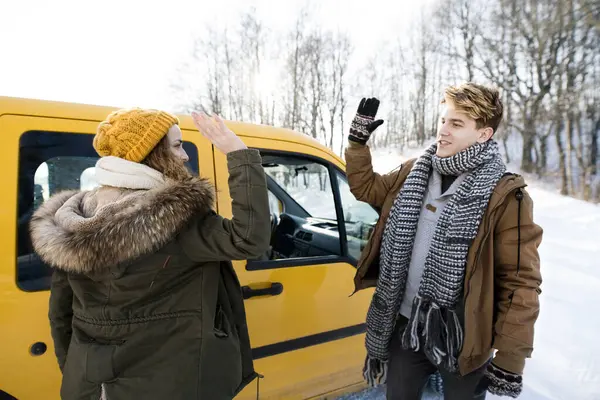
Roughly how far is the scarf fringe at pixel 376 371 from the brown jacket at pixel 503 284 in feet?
1.57

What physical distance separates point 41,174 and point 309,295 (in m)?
1.47

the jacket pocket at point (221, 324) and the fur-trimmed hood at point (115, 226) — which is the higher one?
the fur-trimmed hood at point (115, 226)

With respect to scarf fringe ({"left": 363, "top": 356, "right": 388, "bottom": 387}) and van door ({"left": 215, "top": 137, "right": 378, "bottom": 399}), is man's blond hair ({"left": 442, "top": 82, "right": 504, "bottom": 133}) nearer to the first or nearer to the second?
van door ({"left": 215, "top": 137, "right": 378, "bottom": 399})

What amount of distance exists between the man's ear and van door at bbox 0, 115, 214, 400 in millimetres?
1773

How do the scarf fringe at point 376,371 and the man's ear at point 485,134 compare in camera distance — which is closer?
the man's ear at point 485,134

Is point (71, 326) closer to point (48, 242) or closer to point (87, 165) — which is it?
point (48, 242)

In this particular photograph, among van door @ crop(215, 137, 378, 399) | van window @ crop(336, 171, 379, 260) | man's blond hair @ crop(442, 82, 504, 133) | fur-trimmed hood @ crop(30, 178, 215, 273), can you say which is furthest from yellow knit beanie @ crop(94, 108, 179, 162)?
van window @ crop(336, 171, 379, 260)

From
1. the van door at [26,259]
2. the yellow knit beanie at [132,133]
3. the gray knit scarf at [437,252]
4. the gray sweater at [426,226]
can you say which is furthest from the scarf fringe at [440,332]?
the van door at [26,259]

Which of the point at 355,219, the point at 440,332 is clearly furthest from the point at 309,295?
the point at 440,332

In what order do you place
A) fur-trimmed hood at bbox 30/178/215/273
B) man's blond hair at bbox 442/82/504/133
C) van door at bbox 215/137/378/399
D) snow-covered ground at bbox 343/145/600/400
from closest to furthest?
fur-trimmed hood at bbox 30/178/215/273 < man's blond hair at bbox 442/82/504/133 < van door at bbox 215/137/378/399 < snow-covered ground at bbox 343/145/600/400

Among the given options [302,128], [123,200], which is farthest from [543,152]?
[123,200]

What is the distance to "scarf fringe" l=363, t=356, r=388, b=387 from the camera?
1.81 metres

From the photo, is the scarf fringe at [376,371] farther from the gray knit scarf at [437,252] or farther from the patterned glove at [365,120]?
the patterned glove at [365,120]

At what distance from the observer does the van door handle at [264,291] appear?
74.7 inches
